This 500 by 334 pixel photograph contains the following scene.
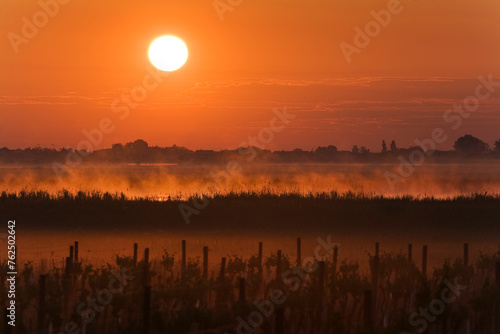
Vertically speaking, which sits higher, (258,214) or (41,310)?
(258,214)

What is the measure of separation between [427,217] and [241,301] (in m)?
30.5

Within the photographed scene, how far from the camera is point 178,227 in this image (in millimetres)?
41438

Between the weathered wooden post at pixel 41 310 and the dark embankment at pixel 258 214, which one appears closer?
the weathered wooden post at pixel 41 310

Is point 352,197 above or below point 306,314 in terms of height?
above

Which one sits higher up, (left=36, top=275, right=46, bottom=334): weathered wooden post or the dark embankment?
the dark embankment

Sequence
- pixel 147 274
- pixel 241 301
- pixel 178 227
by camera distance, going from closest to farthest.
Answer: pixel 241 301 < pixel 147 274 < pixel 178 227

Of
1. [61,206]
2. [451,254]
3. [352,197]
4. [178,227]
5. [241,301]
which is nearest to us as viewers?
[241,301]

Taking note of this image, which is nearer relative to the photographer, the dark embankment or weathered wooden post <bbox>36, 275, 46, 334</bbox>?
weathered wooden post <bbox>36, 275, 46, 334</bbox>

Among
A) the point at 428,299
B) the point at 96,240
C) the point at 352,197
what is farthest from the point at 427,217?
the point at 428,299

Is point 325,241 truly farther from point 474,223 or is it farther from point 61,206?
point 61,206

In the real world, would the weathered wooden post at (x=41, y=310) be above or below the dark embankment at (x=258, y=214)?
below

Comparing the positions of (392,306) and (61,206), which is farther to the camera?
(61,206)

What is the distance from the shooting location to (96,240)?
35.8 m

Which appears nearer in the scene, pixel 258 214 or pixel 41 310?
pixel 41 310
